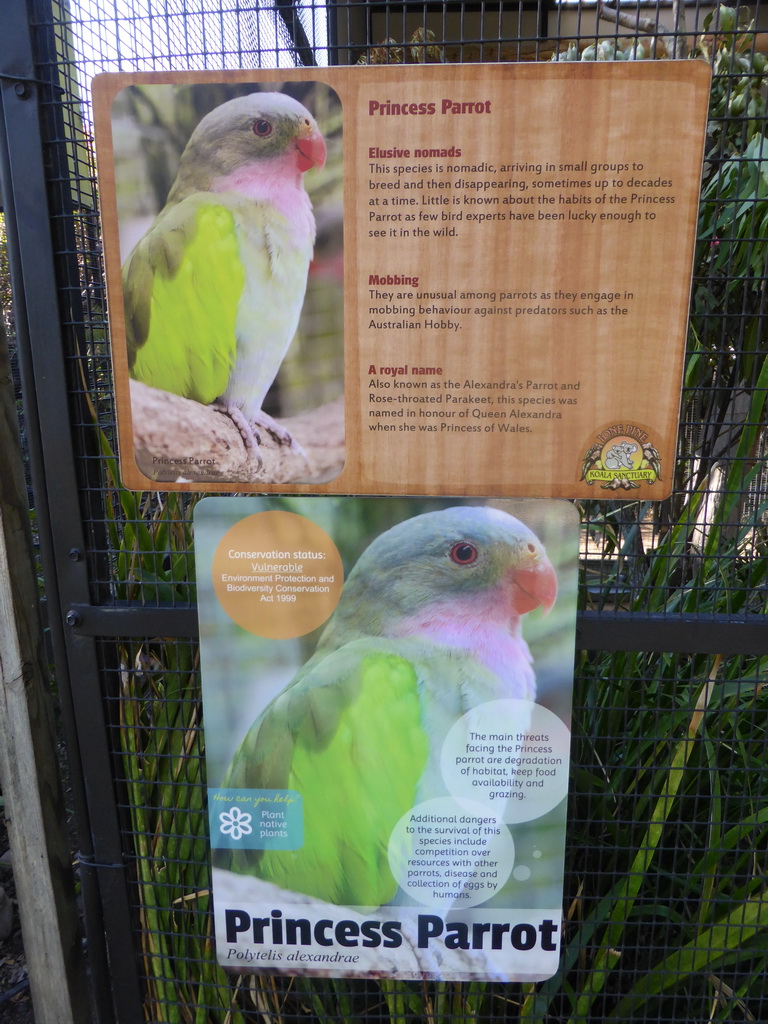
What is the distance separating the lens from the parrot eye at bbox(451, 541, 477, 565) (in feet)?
4.05

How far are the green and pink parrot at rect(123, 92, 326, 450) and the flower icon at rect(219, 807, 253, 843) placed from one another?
0.64m

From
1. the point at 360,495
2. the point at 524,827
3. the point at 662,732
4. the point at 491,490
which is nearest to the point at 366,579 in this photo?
the point at 360,495

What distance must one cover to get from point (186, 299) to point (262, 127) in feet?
0.88

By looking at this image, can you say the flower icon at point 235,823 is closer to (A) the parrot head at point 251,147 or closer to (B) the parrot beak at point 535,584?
(B) the parrot beak at point 535,584

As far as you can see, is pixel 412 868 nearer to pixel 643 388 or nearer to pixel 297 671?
pixel 297 671

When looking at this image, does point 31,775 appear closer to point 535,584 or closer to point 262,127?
point 535,584

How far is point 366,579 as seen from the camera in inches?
49.6

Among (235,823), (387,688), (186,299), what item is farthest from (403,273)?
(235,823)

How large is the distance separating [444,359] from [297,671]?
22.1 inches

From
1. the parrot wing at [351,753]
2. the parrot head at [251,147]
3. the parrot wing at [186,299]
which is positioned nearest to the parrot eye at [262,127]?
the parrot head at [251,147]

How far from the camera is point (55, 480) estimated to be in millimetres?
1290

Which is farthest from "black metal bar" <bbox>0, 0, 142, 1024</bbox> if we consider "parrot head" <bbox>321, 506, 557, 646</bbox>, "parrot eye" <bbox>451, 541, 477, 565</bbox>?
"parrot eye" <bbox>451, 541, 477, 565</bbox>

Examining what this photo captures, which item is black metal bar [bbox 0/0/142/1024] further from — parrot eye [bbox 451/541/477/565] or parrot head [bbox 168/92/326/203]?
parrot eye [bbox 451/541/477/565]

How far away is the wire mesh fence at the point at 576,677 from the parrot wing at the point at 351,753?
0.16 m
